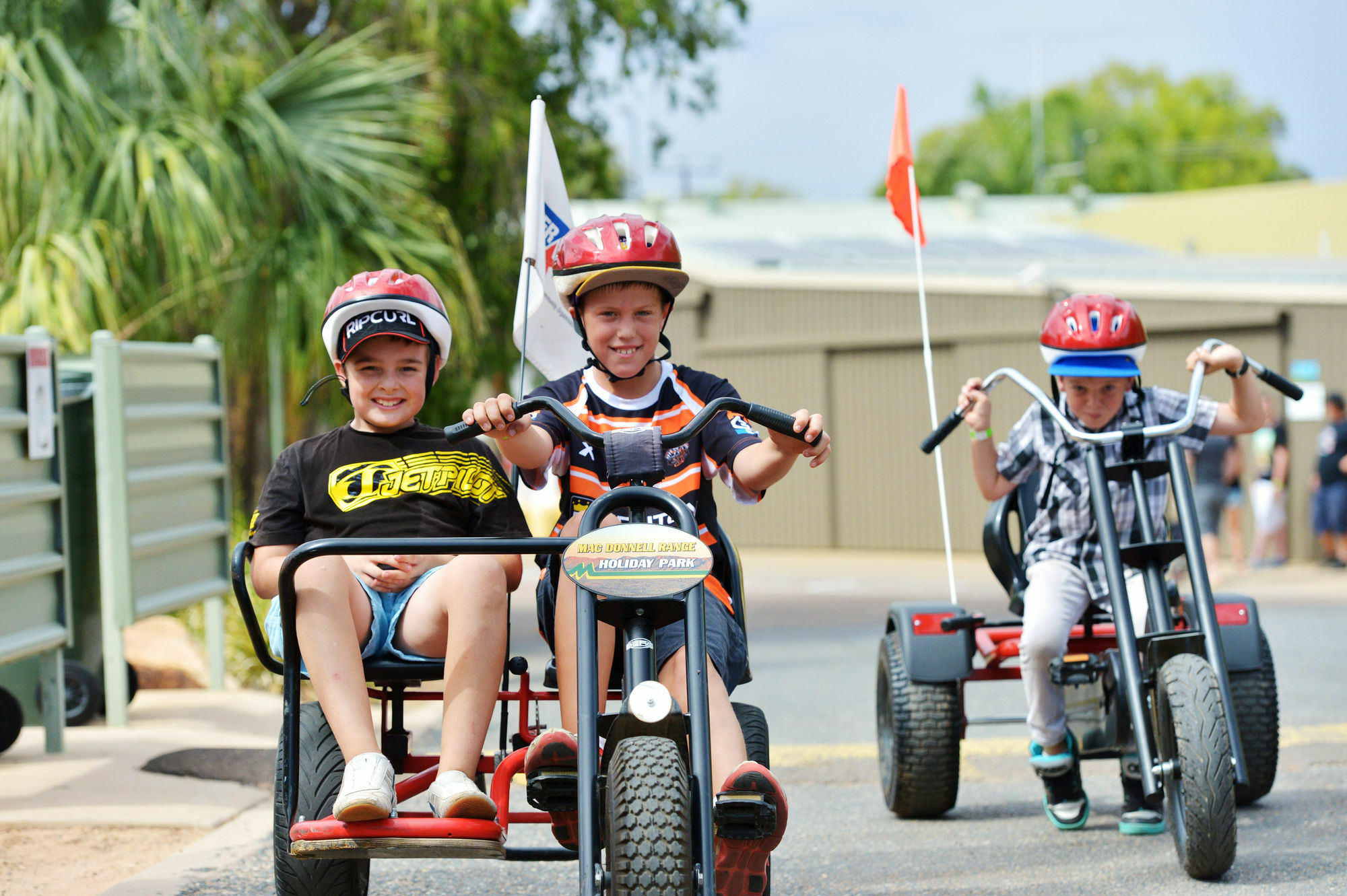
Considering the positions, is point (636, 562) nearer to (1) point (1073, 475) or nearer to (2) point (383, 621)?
(2) point (383, 621)

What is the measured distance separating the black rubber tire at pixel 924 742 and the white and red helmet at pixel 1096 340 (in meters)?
1.18

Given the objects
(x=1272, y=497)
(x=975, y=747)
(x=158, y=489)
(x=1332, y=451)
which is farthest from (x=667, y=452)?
(x=1272, y=497)

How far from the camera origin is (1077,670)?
490 centimetres

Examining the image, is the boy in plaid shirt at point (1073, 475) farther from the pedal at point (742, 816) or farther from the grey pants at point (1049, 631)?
the pedal at point (742, 816)

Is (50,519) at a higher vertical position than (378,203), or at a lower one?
lower

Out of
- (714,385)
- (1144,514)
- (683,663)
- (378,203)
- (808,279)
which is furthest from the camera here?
(808,279)

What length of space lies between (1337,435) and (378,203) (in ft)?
31.3

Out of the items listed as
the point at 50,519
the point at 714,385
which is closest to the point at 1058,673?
the point at 714,385

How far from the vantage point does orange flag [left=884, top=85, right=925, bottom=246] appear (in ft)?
20.1

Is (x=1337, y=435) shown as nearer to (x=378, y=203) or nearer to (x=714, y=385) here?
(x=378, y=203)

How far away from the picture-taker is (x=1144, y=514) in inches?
191

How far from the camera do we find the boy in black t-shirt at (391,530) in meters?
3.55

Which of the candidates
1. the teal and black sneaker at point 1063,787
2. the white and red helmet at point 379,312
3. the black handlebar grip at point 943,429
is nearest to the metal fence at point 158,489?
the white and red helmet at point 379,312

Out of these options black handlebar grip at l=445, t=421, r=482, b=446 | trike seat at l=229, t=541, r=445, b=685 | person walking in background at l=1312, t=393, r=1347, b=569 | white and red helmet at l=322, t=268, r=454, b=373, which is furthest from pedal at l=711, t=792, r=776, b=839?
person walking in background at l=1312, t=393, r=1347, b=569
